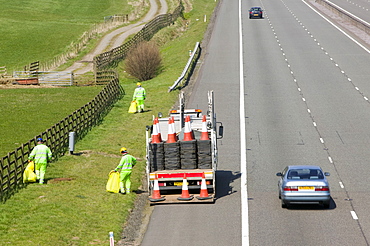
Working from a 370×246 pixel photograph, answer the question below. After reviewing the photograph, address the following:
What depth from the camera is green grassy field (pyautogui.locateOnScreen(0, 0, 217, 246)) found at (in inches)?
779

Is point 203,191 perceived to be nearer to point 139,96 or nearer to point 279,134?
point 279,134

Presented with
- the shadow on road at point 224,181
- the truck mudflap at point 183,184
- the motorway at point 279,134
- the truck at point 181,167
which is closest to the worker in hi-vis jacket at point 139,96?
the motorway at point 279,134

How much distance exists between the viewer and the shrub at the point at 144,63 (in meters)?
58.4

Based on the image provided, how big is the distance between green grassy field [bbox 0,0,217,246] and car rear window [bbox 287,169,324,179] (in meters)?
5.72

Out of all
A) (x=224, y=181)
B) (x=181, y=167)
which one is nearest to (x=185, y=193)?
(x=181, y=167)

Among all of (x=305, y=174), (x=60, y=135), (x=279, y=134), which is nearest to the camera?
(x=305, y=174)

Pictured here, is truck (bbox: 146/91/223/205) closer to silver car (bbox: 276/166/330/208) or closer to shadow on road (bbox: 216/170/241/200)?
shadow on road (bbox: 216/170/241/200)

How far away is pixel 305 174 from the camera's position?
23359 mm

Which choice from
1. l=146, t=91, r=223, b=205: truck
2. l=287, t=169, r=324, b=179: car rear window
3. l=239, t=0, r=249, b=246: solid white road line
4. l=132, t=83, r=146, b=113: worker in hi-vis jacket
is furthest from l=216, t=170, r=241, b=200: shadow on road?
l=132, t=83, r=146, b=113: worker in hi-vis jacket

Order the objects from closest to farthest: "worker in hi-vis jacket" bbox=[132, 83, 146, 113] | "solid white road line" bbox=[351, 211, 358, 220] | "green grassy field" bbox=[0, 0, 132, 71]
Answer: "solid white road line" bbox=[351, 211, 358, 220], "worker in hi-vis jacket" bbox=[132, 83, 146, 113], "green grassy field" bbox=[0, 0, 132, 71]

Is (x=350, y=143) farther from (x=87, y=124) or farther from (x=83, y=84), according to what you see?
(x=83, y=84)

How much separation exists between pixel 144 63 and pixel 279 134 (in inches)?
996

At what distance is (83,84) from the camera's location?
5541 cm

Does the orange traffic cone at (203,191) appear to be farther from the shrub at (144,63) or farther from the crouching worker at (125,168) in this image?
the shrub at (144,63)
